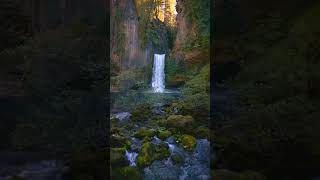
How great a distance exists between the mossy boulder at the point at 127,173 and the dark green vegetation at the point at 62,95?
16 centimetres

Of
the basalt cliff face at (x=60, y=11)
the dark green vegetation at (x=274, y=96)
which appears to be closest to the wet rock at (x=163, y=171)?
the dark green vegetation at (x=274, y=96)

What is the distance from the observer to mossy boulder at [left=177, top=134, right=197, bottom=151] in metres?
5.62

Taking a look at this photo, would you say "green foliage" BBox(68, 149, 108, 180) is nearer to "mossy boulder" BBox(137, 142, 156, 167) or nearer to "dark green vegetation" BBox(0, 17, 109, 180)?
"dark green vegetation" BBox(0, 17, 109, 180)

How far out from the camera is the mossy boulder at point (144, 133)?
5.69 meters

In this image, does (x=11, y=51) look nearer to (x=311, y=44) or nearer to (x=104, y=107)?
(x=104, y=107)

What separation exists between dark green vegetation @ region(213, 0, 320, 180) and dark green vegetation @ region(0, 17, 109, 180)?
1447mm

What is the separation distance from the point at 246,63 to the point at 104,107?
1.77 metres

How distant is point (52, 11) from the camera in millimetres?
5562

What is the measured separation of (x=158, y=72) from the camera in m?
5.67

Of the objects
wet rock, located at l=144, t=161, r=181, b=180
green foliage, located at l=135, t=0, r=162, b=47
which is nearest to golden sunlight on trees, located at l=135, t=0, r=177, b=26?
green foliage, located at l=135, t=0, r=162, b=47

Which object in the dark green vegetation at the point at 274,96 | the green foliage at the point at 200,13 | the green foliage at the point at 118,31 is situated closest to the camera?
the dark green vegetation at the point at 274,96

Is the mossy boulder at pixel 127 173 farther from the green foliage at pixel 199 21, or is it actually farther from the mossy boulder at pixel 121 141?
the green foliage at pixel 199 21

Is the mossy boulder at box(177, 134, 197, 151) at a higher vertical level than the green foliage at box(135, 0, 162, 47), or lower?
lower

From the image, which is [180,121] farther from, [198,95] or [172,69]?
[172,69]
